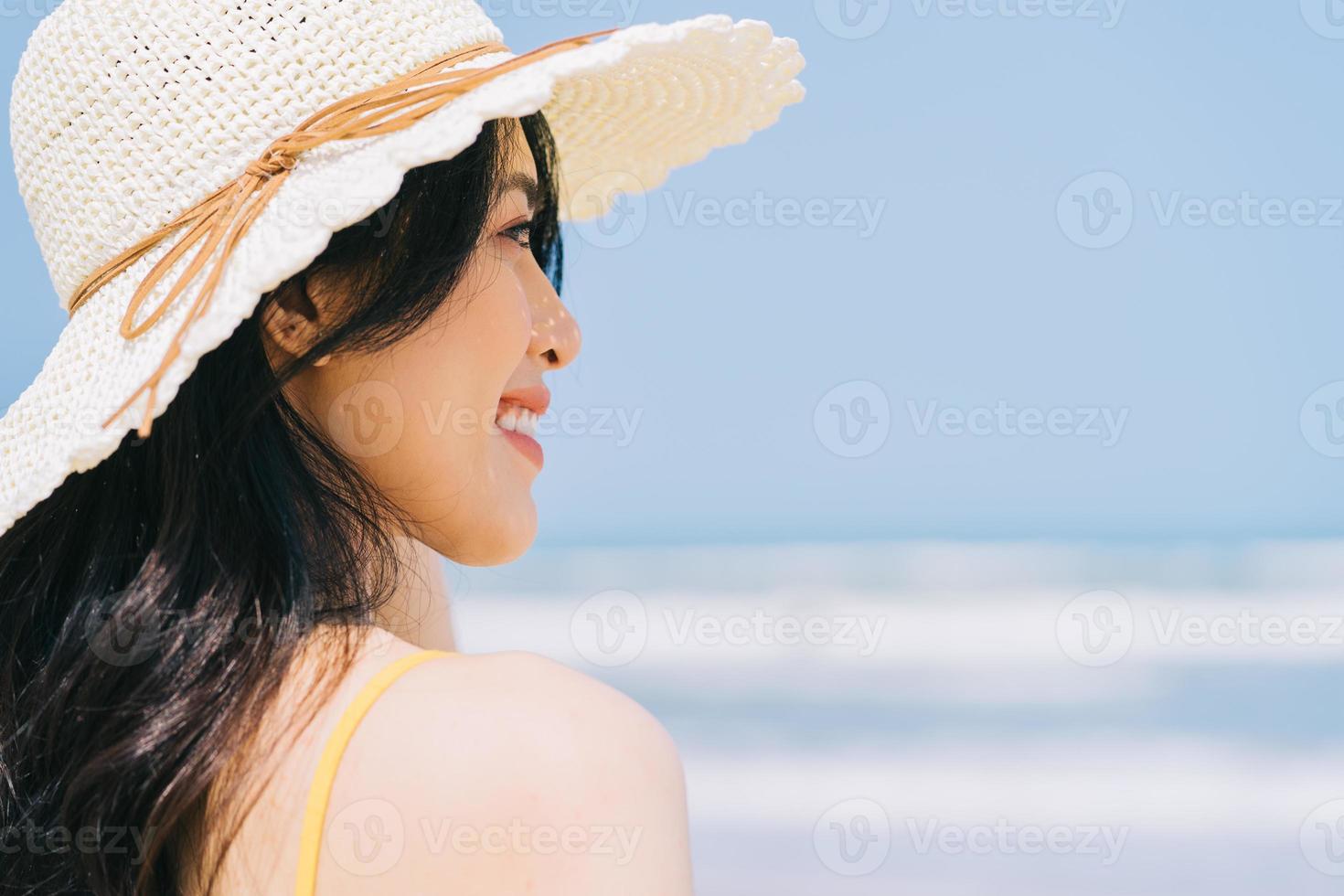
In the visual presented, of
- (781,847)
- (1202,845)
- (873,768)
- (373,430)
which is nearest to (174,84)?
(373,430)

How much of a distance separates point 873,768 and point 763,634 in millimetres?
2052

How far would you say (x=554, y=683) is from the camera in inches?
33.8

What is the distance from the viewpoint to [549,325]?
4.55 feet

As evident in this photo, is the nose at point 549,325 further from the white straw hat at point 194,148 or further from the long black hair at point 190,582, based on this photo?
the white straw hat at point 194,148

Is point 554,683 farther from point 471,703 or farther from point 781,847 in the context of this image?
point 781,847
